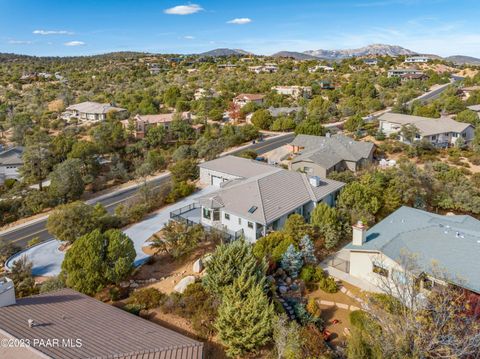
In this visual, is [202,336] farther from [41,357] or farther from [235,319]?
[41,357]

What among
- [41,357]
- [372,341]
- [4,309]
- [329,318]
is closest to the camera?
[41,357]

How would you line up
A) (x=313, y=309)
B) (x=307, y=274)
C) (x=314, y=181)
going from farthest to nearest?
(x=314, y=181) → (x=307, y=274) → (x=313, y=309)

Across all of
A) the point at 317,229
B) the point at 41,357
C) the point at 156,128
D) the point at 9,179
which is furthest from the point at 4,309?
the point at 156,128

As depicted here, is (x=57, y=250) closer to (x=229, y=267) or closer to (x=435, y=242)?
(x=229, y=267)

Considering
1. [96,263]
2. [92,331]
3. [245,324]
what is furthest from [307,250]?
[92,331]

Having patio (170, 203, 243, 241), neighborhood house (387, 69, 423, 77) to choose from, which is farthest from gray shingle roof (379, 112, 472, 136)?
neighborhood house (387, 69, 423, 77)

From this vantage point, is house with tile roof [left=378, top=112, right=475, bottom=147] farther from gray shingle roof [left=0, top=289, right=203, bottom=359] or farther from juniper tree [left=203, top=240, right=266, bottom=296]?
gray shingle roof [left=0, top=289, right=203, bottom=359]
